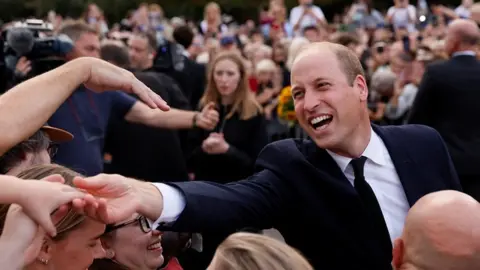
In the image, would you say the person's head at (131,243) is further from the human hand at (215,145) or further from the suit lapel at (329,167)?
the human hand at (215,145)

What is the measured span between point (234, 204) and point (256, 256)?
2.77 feet

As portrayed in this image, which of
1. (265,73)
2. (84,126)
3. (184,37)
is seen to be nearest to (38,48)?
(84,126)

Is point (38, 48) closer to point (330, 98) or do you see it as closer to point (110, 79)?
point (110, 79)

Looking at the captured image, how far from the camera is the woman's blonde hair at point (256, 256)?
2361 mm

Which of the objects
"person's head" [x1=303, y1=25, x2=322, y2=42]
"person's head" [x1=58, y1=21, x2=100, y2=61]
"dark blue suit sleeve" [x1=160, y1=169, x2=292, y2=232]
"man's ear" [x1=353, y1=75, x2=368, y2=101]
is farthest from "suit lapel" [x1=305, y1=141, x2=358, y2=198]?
"person's head" [x1=303, y1=25, x2=322, y2=42]

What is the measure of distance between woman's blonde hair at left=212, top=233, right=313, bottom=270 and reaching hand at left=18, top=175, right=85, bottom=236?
1.39 feet

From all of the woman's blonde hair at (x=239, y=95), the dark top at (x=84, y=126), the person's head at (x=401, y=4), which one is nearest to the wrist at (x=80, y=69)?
the dark top at (x=84, y=126)

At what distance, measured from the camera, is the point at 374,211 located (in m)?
3.38

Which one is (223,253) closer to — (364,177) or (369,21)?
(364,177)

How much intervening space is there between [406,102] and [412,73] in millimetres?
858

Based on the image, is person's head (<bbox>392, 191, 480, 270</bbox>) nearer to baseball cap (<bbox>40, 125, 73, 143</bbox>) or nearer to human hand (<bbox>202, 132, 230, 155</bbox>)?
baseball cap (<bbox>40, 125, 73, 143</bbox>)

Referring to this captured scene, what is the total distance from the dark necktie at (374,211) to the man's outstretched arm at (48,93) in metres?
0.77

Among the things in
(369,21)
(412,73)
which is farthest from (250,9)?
(412,73)

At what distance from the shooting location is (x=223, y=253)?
2451 mm
